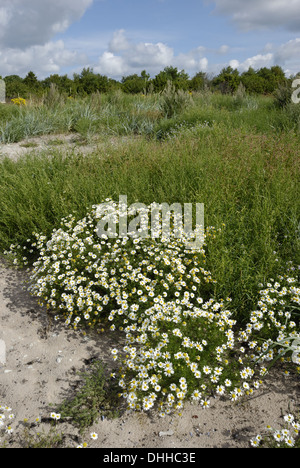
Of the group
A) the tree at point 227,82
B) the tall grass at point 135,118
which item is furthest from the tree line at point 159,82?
the tall grass at point 135,118

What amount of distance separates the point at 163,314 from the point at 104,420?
0.86 metres

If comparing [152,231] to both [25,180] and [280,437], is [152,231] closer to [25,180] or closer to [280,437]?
[280,437]

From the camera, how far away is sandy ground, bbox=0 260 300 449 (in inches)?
91.4

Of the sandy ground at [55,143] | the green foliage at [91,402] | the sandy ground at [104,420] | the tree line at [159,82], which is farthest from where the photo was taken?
the tree line at [159,82]

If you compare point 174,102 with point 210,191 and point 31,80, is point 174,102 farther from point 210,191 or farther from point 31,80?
point 31,80

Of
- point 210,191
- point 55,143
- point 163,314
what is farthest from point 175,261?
point 55,143

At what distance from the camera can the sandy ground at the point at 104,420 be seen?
232cm

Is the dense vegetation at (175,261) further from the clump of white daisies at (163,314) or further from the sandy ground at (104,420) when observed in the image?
the sandy ground at (104,420)

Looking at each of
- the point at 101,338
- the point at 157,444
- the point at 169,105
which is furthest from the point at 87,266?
the point at 169,105

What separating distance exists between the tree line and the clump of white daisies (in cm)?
1474

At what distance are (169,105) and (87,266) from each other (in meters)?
8.19

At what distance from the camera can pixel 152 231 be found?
359 cm

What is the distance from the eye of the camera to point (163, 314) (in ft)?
9.23

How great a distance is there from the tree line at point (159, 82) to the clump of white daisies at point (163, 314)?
1474 centimetres
